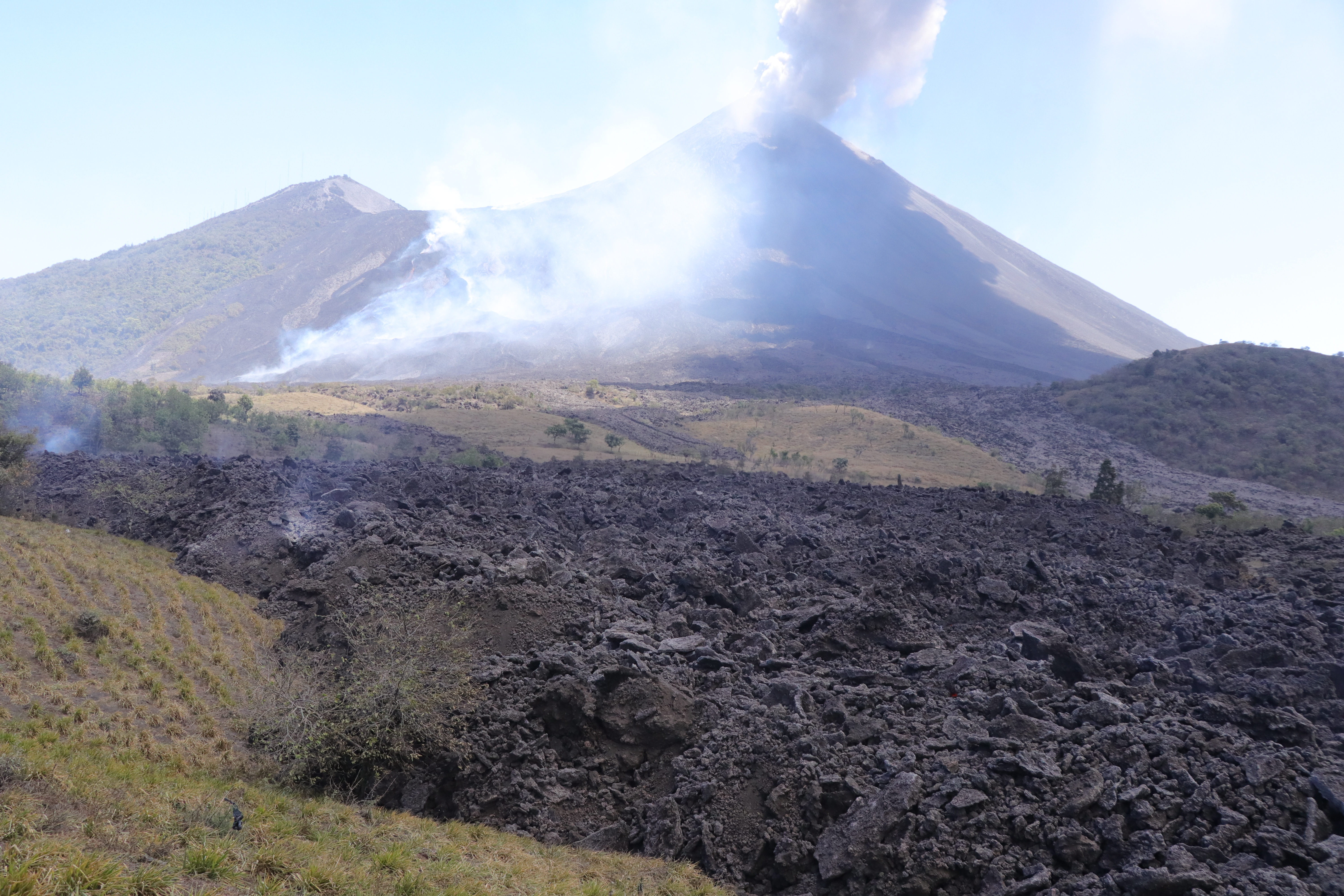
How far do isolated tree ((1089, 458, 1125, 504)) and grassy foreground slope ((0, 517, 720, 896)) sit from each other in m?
25.0

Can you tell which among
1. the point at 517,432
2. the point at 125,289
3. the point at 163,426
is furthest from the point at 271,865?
the point at 125,289

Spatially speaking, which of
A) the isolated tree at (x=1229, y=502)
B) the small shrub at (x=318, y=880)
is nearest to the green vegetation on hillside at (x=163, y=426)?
the small shrub at (x=318, y=880)

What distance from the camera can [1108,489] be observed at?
1087 inches

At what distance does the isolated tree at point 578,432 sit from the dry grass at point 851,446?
25.6 feet

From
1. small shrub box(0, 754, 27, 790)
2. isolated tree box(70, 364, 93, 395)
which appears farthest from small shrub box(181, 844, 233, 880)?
isolated tree box(70, 364, 93, 395)

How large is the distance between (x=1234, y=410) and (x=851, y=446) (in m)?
23.2

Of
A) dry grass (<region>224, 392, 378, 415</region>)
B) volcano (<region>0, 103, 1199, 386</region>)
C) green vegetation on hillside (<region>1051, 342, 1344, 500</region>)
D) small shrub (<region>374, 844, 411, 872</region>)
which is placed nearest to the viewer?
small shrub (<region>374, 844, 411, 872</region>)

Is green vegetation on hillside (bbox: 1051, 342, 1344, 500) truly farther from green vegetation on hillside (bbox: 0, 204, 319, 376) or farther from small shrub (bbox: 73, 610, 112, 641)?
green vegetation on hillside (bbox: 0, 204, 319, 376)

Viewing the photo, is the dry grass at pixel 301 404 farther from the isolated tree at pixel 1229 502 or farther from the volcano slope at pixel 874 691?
the isolated tree at pixel 1229 502

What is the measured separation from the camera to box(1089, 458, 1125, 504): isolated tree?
27.1 metres

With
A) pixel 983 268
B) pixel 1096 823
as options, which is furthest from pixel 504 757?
pixel 983 268

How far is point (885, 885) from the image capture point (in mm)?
6215

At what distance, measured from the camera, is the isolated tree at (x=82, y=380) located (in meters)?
36.2

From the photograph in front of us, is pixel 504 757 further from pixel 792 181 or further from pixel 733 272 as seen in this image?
pixel 792 181
